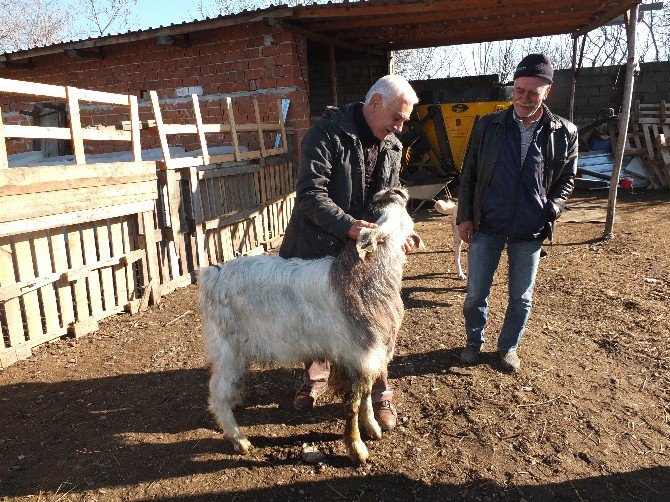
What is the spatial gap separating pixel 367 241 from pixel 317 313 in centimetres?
54

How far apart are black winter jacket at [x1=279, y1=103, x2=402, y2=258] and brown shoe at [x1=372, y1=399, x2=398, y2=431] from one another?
1130 mm

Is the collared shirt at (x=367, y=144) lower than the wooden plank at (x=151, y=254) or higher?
higher

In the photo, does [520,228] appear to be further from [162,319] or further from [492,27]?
[492,27]

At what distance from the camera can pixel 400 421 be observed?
329 centimetres

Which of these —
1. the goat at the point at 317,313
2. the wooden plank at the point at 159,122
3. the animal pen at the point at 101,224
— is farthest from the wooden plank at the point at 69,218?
the goat at the point at 317,313

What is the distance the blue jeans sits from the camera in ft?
12.1

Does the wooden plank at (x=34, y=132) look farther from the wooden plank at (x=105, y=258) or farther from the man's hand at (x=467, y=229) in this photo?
the man's hand at (x=467, y=229)

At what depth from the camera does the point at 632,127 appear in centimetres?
1232

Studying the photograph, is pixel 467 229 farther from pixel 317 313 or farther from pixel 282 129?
pixel 282 129

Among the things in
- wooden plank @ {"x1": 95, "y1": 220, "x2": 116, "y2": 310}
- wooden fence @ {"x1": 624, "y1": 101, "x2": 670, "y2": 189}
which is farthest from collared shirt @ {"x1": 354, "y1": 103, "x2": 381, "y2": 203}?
wooden fence @ {"x1": 624, "y1": 101, "x2": 670, "y2": 189}

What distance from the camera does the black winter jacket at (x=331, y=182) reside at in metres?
2.67

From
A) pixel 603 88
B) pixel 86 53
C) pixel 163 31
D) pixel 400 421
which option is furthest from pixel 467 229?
pixel 603 88

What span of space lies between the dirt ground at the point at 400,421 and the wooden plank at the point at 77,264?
29 centimetres

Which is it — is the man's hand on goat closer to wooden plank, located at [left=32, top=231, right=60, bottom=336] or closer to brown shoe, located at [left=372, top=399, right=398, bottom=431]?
brown shoe, located at [left=372, top=399, right=398, bottom=431]
